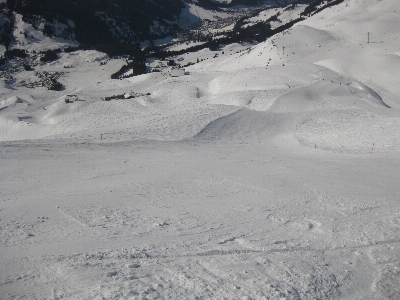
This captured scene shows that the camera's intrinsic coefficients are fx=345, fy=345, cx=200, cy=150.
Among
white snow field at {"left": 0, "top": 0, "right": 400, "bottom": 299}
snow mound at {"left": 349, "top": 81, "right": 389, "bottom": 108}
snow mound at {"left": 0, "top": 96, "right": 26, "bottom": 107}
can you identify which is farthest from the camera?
snow mound at {"left": 0, "top": 96, "right": 26, "bottom": 107}

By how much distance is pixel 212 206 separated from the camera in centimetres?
933

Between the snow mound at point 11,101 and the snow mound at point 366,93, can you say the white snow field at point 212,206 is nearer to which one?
the snow mound at point 366,93

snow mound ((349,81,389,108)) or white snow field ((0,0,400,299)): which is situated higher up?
white snow field ((0,0,400,299))

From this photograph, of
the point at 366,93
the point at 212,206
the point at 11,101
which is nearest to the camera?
the point at 212,206

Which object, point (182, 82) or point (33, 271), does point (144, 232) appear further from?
point (182, 82)

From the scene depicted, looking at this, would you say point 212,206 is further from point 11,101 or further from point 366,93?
point 11,101

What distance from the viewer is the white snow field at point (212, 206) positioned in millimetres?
5836

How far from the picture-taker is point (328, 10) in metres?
73.7

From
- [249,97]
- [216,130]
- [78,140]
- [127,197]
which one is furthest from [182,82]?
[127,197]

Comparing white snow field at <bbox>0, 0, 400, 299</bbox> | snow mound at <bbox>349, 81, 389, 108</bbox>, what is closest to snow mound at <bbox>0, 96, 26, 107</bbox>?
white snow field at <bbox>0, 0, 400, 299</bbox>

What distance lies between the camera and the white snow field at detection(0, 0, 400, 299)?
230 inches

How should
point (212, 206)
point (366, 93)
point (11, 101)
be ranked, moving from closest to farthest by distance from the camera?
point (212, 206)
point (366, 93)
point (11, 101)

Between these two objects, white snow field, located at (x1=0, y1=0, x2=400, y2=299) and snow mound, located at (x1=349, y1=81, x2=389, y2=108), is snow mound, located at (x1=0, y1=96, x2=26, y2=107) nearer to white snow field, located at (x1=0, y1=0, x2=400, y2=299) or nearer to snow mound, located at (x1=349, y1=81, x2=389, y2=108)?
white snow field, located at (x1=0, y1=0, x2=400, y2=299)

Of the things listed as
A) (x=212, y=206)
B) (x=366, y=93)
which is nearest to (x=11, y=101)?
(x=366, y=93)
